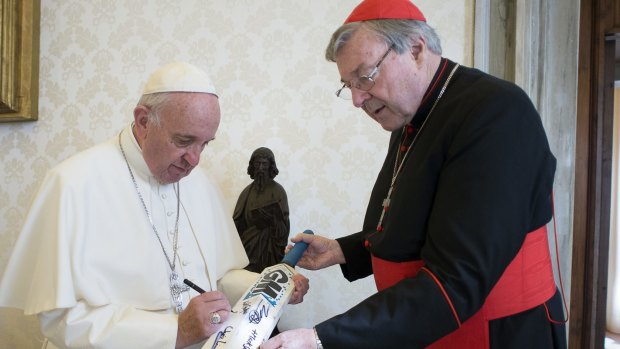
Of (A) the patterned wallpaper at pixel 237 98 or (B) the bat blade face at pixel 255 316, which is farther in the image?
(A) the patterned wallpaper at pixel 237 98

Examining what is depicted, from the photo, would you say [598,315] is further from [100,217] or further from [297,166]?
[100,217]

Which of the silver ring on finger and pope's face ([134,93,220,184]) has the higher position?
pope's face ([134,93,220,184])

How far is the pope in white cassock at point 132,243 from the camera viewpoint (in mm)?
1583

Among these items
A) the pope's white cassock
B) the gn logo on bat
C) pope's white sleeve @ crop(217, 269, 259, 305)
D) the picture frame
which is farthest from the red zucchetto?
the picture frame

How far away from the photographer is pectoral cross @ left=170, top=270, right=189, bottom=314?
1.82 metres

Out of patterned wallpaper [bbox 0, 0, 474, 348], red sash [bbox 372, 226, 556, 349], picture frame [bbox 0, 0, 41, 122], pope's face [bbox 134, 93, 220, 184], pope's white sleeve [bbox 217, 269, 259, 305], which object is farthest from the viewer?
picture frame [bbox 0, 0, 41, 122]

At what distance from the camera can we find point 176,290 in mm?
1831

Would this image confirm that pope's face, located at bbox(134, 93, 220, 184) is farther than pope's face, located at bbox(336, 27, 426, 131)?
Yes

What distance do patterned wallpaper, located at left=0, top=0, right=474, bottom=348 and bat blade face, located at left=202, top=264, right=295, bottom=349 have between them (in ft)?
5.48

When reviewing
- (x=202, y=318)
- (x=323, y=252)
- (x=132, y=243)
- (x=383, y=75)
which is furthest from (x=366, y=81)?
(x=132, y=243)

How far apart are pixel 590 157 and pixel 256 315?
7.41 ft

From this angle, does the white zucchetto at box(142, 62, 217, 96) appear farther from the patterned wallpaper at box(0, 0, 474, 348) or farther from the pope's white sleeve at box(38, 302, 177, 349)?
the patterned wallpaper at box(0, 0, 474, 348)

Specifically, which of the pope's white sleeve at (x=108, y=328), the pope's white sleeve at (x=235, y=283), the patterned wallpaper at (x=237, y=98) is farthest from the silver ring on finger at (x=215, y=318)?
the patterned wallpaper at (x=237, y=98)

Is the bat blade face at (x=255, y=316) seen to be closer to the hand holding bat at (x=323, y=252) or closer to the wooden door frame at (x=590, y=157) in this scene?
the hand holding bat at (x=323, y=252)
